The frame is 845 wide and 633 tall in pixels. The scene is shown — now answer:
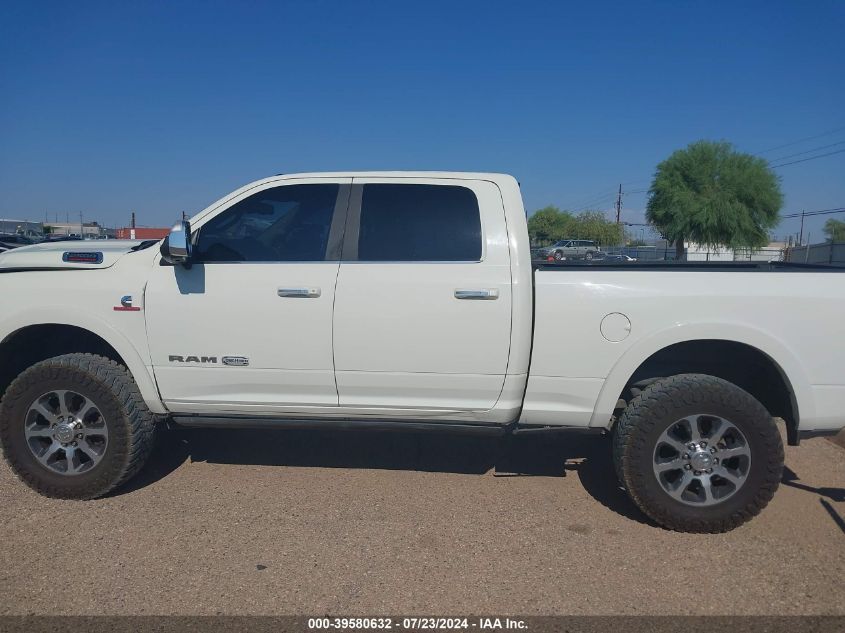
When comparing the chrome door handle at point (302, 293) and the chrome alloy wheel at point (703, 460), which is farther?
the chrome door handle at point (302, 293)

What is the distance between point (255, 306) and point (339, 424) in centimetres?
87

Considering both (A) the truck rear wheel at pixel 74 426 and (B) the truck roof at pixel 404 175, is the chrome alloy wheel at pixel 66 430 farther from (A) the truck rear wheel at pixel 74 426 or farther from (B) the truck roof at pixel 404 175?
(B) the truck roof at pixel 404 175

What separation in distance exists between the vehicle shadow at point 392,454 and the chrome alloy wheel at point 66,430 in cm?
37

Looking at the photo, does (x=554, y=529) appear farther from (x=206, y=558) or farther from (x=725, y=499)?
(x=206, y=558)

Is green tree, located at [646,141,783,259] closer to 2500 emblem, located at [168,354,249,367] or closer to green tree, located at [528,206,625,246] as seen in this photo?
green tree, located at [528,206,625,246]

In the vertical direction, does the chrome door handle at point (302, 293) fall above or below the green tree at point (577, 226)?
below

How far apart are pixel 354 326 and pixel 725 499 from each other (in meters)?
2.30

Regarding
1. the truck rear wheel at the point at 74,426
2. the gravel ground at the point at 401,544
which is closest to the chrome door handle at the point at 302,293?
the truck rear wheel at the point at 74,426

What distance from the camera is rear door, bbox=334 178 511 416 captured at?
3631 mm

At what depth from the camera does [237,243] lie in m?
3.94

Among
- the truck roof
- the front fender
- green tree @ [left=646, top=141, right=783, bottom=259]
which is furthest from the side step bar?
green tree @ [left=646, top=141, right=783, bottom=259]

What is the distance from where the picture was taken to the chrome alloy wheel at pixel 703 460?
3.58 metres

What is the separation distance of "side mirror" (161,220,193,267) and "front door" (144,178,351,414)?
0.60 feet

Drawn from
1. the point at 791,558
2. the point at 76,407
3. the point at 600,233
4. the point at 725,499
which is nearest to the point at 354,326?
the point at 76,407
